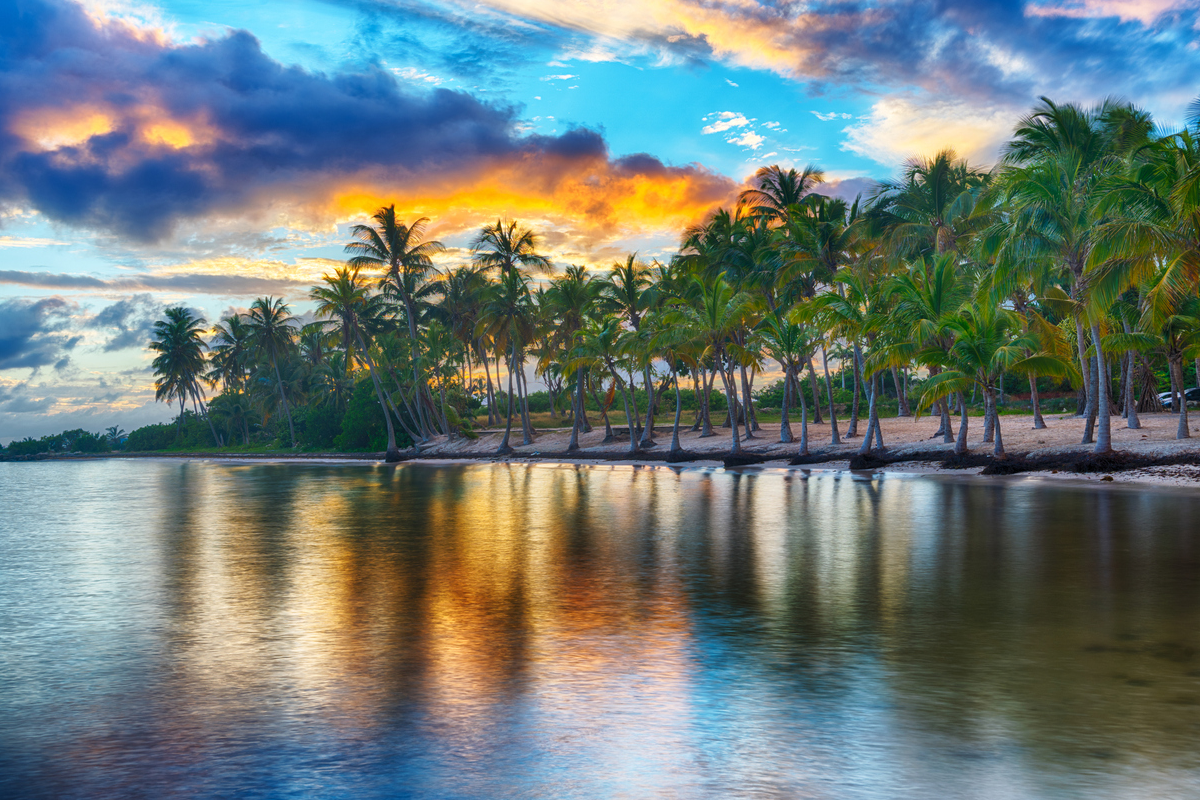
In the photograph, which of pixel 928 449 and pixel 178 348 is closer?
pixel 928 449

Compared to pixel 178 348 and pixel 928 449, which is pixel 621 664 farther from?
pixel 178 348

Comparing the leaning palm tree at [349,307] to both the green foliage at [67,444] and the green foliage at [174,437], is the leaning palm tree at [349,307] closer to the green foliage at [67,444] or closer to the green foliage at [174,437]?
the green foliage at [174,437]

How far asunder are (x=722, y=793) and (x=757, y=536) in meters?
10.8

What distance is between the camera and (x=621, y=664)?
22.8 ft

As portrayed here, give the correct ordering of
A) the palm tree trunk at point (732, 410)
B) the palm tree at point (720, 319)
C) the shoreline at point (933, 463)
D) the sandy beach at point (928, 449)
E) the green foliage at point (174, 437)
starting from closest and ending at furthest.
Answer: the shoreline at point (933, 463)
the sandy beach at point (928, 449)
the palm tree at point (720, 319)
the palm tree trunk at point (732, 410)
the green foliage at point (174, 437)

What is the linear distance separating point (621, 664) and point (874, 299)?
30.1 meters

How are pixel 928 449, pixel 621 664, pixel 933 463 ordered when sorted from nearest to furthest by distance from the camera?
pixel 621 664 → pixel 933 463 → pixel 928 449

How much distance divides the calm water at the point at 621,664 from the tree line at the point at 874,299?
11.5 m

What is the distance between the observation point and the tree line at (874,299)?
2505cm

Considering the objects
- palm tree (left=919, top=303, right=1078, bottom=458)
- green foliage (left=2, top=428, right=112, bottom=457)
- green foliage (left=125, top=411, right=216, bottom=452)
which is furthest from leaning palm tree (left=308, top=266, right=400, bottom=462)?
green foliage (left=2, top=428, right=112, bottom=457)

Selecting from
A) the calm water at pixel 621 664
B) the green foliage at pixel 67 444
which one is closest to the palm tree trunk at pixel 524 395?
the calm water at pixel 621 664

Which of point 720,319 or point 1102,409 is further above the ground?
point 720,319

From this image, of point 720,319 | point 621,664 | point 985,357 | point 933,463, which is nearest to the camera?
point 621,664

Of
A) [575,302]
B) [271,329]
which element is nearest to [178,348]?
[271,329]
